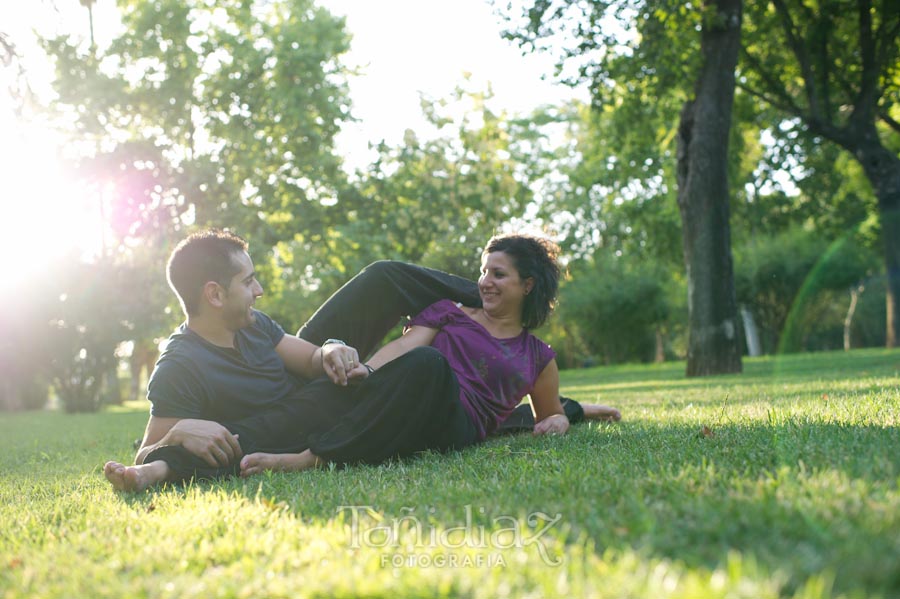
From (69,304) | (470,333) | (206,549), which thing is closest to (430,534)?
(206,549)

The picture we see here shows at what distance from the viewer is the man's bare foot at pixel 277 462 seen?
453cm

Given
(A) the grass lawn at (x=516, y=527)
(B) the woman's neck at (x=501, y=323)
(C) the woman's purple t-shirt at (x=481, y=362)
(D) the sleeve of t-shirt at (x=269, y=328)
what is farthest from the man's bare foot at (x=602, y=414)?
(D) the sleeve of t-shirt at (x=269, y=328)

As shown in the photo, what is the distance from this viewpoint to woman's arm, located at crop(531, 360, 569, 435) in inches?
224

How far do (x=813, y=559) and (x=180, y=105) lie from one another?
82.8 feet

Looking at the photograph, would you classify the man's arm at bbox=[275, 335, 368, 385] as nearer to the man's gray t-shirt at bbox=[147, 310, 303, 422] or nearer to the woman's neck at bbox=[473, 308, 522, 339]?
the man's gray t-shirt at bbox=[147, 310, 303, 422]

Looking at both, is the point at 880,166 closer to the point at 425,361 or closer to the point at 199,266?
the point at 425,361

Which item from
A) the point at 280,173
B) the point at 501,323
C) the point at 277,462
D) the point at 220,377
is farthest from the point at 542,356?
the point at 280,173

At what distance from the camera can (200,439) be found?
4391mm

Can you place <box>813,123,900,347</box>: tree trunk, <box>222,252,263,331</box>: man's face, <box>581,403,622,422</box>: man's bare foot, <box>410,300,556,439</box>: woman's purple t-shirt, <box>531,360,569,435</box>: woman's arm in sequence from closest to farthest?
<box>222,252,263,331</box>: man's face
<box>410,300,556,439</box>: woman's purple t-shirt
<box>531,360,569,435</box>: woman's arm
<box>581,403,622,422</box>: man's bare foot
<box>813,123,900,347</box>: tree trunk

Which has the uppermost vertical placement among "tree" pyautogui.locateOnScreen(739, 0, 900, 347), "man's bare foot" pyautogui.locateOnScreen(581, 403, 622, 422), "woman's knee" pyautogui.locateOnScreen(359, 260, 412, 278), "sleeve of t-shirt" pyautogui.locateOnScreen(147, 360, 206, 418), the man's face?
"tree" pyautogui.locateOnScreen(739, 0, 900, 347)

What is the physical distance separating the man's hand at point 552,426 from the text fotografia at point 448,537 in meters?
2.61

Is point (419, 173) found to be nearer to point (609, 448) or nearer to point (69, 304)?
point (69, 304)

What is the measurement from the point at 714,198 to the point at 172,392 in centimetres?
1194

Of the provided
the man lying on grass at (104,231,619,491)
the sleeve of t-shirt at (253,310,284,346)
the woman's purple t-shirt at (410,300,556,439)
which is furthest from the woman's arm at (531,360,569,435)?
the sleeve of t-shirt at (253,310,284,346)
